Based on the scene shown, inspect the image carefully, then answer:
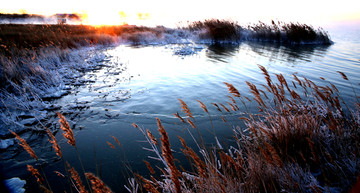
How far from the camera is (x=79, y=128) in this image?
4.08 m

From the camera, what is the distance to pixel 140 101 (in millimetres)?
5492

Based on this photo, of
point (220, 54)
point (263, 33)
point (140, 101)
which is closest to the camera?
point (140, 101)

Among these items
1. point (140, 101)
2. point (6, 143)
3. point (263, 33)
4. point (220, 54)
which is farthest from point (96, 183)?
point (263, 33)

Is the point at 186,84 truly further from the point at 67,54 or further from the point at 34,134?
the point at 67,54

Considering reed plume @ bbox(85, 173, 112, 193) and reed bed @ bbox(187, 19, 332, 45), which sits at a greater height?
reed bed @ bbox(187, 19, 332, 45)

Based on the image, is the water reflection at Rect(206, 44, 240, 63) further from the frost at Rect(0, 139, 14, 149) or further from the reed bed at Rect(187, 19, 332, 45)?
the frost at Rect(0, 139, 14, 149)

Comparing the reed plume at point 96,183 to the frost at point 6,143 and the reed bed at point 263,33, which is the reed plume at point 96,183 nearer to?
the frost at point 6,143

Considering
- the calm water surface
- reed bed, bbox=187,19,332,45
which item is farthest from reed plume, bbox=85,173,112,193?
reed bed, bbox=187,19,332,45

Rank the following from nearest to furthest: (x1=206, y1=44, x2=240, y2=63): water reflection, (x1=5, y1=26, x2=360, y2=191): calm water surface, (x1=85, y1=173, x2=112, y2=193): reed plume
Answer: (x1=85, y1=173, x2=112, y2=193): reed plume, (x1=5, y1=26, x2=360, y2=191): calm water surface, (x1=206, y1=44, x2=240, y2=63): water reflection

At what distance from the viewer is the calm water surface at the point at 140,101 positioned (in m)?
3.15

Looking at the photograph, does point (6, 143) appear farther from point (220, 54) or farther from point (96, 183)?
point (220, 54)

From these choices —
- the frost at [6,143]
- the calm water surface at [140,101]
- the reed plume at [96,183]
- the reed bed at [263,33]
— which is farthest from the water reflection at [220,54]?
the reed plume at [96,183]

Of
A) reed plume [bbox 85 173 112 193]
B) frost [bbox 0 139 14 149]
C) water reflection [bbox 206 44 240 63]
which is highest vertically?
water reflection [bbox 206 44 240 63]

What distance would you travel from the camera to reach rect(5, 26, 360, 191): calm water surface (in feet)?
10.3
